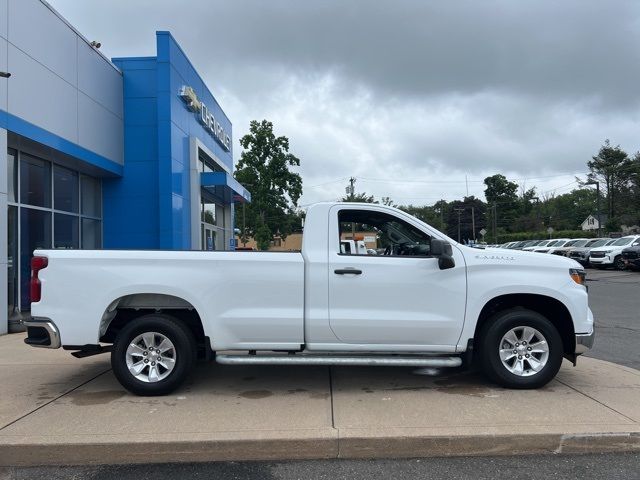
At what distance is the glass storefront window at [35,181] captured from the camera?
10797 millimetres

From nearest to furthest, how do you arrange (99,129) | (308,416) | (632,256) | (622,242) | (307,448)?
(307,448)
(308,416)
(99,129)
(632,256)
(622,242)

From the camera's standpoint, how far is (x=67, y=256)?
514cm

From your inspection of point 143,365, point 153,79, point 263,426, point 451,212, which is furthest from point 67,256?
point 451,212

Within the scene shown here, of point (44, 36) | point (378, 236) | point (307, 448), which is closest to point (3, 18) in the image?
point (44, 36)

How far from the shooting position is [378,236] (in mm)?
5941

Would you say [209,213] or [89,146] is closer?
A: [89,146]

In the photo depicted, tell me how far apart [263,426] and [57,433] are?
1676 mm

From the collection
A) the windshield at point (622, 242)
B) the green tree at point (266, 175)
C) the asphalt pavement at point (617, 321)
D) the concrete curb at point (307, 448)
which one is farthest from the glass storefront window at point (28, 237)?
the windshield at point (622, 242)

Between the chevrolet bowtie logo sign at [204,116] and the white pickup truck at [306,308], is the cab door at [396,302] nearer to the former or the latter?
the white pickup truck at [306,308]

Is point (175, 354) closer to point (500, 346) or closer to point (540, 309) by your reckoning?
point (500, 346)

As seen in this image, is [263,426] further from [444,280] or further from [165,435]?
[444,280]

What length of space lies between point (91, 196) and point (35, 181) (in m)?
2.99

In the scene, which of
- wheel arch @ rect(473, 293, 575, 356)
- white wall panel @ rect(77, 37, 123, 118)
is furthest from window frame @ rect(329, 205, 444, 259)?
white wall panel @ rect(77, 37, 123, 118)

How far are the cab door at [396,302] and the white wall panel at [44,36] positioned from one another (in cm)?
852
